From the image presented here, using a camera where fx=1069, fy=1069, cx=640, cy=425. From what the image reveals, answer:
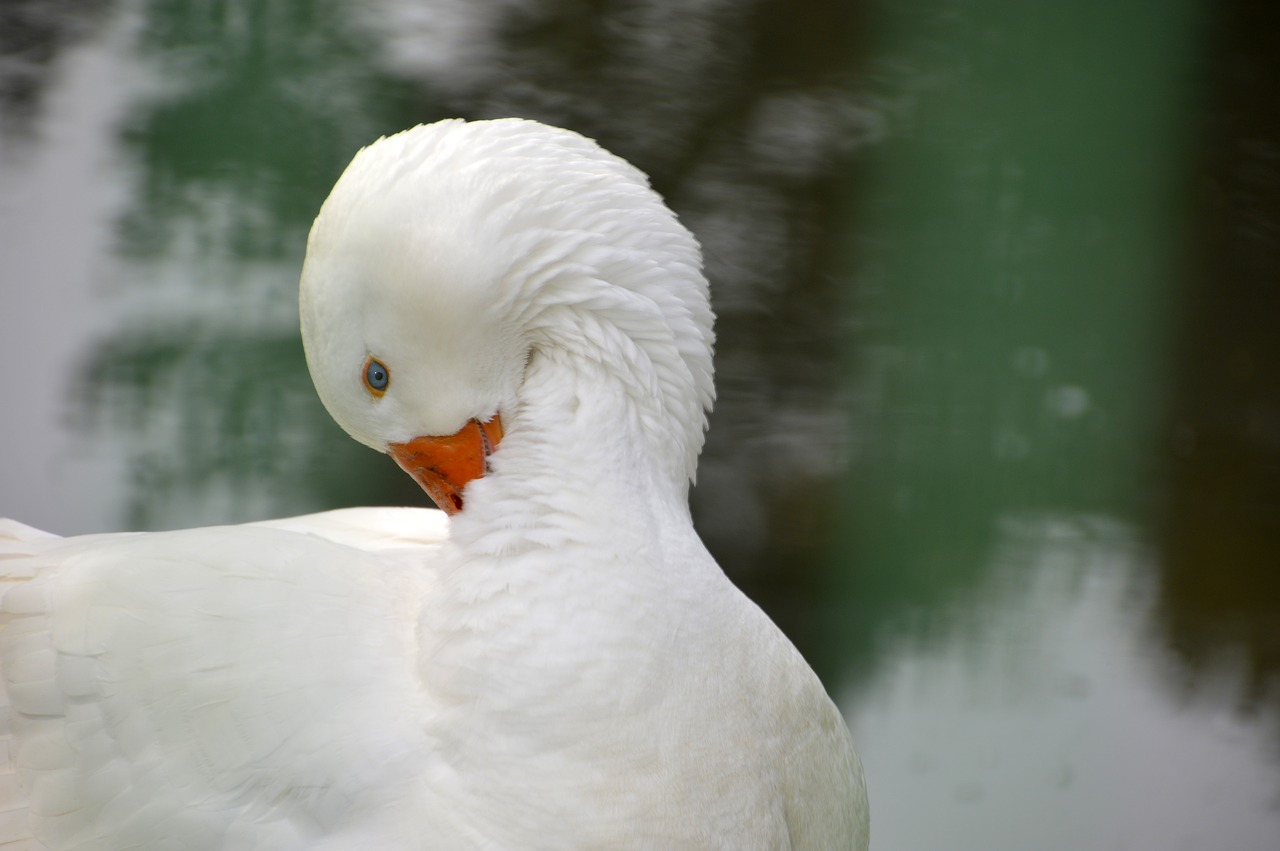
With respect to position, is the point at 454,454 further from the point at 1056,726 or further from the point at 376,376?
the point at 1056,726

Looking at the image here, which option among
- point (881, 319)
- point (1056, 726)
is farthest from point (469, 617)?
point (1056, 726)

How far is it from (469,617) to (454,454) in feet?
0.58

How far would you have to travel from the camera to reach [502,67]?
186 cm

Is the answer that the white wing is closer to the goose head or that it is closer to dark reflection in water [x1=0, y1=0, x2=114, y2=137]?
the goose head

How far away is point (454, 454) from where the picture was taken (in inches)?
41.4

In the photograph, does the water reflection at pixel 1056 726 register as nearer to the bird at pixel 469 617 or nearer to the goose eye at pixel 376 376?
the bird at pixel 469 617

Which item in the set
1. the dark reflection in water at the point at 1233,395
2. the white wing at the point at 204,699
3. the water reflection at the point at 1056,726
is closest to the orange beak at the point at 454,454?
the white wing at the point at 204,699

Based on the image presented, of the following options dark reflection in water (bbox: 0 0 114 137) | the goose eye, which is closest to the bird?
the goose eye

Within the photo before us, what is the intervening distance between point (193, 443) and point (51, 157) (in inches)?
21.6

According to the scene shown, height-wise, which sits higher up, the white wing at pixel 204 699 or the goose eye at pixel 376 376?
the goose eye at pixel 376 376

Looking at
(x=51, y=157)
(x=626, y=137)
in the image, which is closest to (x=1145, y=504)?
(x=626, y=137)

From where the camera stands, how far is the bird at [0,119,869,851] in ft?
2.99

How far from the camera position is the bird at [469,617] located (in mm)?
912

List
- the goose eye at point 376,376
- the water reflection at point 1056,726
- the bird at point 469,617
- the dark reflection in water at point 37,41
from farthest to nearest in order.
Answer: the water reflection at point 1056,726 → the dark reflection in water at point 37,41 → the goose eye at point 376,376 → the bird at point 469,617
